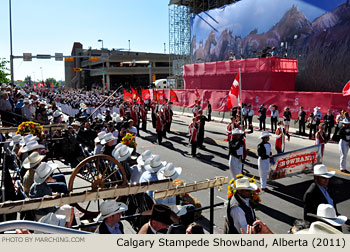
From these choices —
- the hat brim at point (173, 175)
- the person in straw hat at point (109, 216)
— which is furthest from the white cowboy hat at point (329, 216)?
the hat brim at point (173, 175)

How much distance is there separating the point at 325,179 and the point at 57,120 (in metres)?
13.1

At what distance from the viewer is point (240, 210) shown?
439cm

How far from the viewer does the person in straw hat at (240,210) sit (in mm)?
4340

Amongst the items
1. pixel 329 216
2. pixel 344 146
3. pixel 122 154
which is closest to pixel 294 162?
pixel 344 146

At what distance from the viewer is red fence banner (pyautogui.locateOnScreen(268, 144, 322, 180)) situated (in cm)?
931

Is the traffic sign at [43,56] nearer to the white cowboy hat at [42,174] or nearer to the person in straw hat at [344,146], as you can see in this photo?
the person in straw hat at [344,146]

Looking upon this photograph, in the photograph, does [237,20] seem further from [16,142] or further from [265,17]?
[16,142]

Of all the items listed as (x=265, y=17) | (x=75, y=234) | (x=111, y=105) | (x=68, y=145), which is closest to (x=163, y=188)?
(x=75, y=234)

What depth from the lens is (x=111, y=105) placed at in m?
22.8

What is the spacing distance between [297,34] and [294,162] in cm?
2408

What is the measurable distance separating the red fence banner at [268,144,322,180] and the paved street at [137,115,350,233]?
32cm

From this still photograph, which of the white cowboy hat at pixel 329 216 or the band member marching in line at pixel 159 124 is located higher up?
the white cowboy hat at pixel 329 216

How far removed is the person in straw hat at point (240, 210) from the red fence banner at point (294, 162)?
4.88 meters

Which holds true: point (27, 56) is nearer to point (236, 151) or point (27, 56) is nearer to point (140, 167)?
point (140, 167)
